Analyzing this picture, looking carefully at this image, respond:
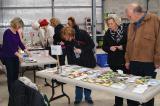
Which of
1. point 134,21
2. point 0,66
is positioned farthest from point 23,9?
point 134,21

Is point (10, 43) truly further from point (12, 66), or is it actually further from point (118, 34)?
point (118, 34)

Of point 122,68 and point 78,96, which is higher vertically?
point 122,68

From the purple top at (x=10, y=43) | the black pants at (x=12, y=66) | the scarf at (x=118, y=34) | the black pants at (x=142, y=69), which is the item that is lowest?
the black pants at (x=12, y=66)

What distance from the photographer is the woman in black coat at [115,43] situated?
4062mm

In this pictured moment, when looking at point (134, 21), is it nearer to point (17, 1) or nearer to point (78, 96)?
point (78, 96)

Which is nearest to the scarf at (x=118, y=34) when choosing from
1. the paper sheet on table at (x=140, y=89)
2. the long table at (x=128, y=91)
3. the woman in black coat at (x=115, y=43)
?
the woman in black coat at (x=115, y=43)

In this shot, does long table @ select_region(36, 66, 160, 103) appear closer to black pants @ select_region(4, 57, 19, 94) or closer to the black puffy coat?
the black puffy coat

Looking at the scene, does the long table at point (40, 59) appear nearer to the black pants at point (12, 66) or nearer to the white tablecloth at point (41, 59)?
the white tablecloth at point (41, 59)

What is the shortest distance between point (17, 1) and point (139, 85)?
7934mm

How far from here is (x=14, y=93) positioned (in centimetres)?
263

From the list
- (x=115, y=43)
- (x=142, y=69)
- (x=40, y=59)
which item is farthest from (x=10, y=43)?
(x=142, y=69)

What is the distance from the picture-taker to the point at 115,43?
13.5 ft

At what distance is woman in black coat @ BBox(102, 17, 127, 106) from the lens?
406 cm

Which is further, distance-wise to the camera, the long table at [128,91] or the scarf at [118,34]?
the scarf at [118,34]
